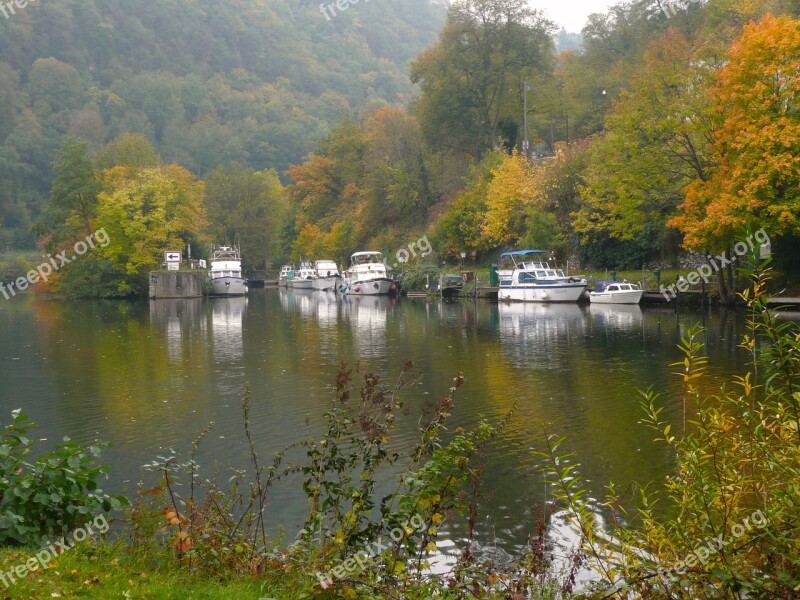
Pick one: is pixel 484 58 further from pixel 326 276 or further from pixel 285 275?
pixel 285 275

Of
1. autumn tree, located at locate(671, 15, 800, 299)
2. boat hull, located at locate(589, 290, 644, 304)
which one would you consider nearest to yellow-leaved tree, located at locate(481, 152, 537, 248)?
boat hull, located at locate(589, 290, 644, 304)

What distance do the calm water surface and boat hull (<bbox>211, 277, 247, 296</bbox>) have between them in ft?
114

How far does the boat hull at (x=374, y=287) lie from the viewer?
227 feet

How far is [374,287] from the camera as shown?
69.1m

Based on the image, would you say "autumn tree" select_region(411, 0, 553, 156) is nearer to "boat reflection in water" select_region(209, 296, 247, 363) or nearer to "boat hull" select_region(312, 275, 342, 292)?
"boat hull" select_region(312, 275, 342, 292)

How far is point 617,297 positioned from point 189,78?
146 metres

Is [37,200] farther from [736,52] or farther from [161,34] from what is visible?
[736,52]

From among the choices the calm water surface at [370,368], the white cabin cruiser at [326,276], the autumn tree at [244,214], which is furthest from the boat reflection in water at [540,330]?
the autumn tree at [244,214]

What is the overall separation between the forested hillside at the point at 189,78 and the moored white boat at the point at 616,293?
90258 mm

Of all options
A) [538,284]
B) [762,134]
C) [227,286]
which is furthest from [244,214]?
[762,134]

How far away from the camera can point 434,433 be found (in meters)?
7.06

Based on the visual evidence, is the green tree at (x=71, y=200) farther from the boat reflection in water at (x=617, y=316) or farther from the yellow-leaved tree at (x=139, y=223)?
the boat reflection in water at (x=617, y=316)

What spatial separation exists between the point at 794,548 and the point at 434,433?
2.92m

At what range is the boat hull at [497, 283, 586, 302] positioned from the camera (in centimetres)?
4972
